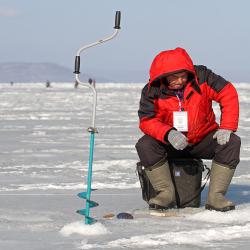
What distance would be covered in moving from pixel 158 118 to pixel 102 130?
27.6ft

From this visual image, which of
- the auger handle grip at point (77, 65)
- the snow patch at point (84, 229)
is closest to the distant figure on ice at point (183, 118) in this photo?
the auger handle grip at point (77, 65)

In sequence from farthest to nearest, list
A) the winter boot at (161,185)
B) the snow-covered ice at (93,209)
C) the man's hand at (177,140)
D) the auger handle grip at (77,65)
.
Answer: the winter boot at (161,185)
the man's hand at (177,140)
the auger handle grip at (77,65)
the snow-covered ice at (93,209)

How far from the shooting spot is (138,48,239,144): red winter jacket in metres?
3.86

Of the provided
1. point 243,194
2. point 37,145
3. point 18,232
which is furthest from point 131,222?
point 37,145

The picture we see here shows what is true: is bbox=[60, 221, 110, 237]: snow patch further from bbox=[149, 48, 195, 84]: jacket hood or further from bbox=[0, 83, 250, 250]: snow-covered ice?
bbox=[149, 48, 195, 84]: jacket hood

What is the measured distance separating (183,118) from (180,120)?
2cm

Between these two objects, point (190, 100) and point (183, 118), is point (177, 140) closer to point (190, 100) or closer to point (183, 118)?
point (183, 118)

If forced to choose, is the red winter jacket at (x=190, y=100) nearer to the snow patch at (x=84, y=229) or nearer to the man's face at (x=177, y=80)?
the man's face at (x=177, y=80)

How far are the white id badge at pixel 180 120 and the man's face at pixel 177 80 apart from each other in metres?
0.16

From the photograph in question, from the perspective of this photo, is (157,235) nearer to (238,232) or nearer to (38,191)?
(238,232)

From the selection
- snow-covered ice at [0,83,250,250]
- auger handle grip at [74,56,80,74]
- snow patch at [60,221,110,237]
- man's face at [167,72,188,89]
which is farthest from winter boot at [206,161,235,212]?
auger handle grip at [74,56,80,74]

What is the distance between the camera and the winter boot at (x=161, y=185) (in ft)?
12.9

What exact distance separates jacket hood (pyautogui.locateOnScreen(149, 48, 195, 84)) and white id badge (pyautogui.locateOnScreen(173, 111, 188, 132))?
0.24 meters

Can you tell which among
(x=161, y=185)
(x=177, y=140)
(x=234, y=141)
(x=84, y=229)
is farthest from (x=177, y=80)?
(x=84, y=229)
